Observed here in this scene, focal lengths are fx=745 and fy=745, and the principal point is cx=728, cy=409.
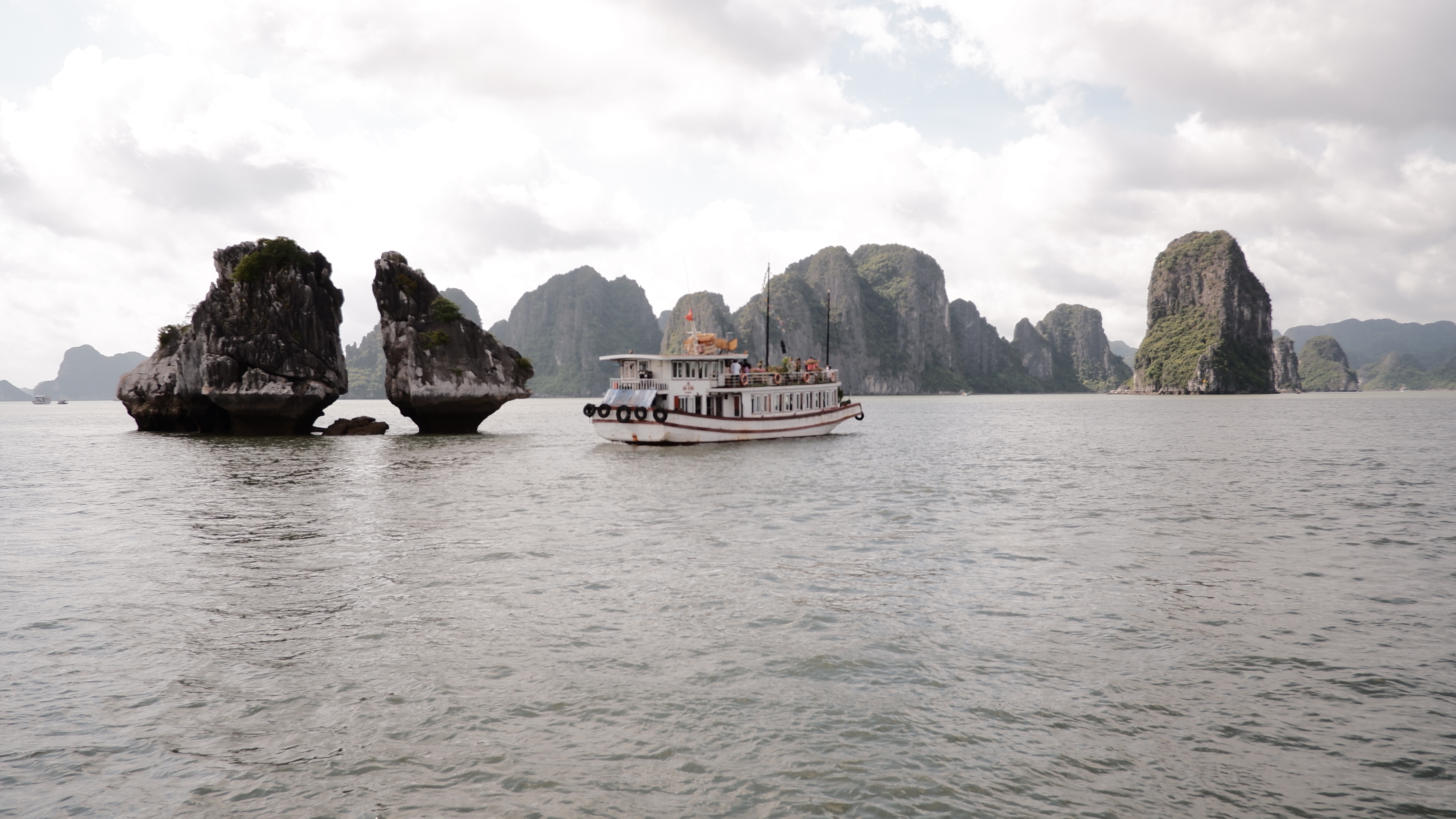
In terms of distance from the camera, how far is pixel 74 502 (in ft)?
78.6

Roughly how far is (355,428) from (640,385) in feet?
85.8

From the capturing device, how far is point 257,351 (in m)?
50.4

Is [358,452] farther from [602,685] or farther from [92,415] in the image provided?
[92,415]

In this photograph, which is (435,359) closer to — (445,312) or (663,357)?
(445,312)

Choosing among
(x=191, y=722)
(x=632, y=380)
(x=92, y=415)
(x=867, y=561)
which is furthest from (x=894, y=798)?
(x=92, y=415)

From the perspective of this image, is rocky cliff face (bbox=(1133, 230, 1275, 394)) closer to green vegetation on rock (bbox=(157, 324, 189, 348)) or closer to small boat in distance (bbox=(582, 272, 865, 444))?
small boat in distance (bbox=(582, 272, 865, 444))

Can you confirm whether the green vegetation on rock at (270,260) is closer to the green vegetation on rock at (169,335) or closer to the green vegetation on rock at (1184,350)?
the green vegetation on rock at (169,335)

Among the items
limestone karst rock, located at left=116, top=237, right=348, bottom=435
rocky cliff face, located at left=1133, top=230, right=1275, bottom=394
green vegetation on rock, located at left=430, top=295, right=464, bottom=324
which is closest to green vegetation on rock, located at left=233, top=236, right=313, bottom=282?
limestone karst rock, located at left=116, top=237, right=348, bottom=435

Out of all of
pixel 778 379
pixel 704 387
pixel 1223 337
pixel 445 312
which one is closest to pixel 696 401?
pixel 704 387

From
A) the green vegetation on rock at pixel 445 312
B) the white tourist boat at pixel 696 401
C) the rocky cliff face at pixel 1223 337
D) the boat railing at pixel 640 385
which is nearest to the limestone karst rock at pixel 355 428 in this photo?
the green vegetation on rock at pixel 445 312

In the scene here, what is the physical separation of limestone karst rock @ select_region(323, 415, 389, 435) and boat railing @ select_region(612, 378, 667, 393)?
22372 mm

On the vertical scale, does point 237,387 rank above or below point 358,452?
above

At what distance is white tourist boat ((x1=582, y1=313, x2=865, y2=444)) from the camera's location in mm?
43031

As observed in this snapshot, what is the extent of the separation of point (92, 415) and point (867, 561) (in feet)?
486
